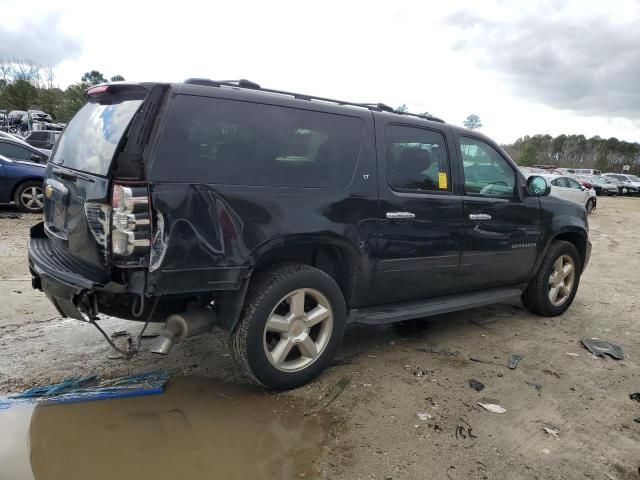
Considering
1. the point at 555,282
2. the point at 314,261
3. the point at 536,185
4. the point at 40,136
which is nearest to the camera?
the point at 314,261

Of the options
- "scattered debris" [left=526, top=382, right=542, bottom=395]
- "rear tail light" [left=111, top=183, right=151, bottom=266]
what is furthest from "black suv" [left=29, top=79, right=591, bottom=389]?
"scattered debris" [left=526, top=382, right=542, bottom=395]

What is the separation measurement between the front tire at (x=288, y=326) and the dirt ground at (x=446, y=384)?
195 mm

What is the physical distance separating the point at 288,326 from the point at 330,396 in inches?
22.6

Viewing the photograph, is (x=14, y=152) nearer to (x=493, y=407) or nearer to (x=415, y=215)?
(x=415, y=215)

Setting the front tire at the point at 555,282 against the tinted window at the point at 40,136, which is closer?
the front tire at the point at 555,282

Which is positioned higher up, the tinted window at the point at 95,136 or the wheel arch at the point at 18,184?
the tinted window at the point at 95,136

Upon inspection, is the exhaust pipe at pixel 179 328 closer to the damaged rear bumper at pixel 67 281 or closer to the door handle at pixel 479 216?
the damaged rear bumper at pixel 67 281

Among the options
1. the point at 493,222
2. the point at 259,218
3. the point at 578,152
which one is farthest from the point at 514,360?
the point at 578,152

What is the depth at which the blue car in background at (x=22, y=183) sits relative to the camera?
381 inches

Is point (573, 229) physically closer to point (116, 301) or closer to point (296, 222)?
point (296, 222)

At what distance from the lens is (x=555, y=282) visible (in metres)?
5.44

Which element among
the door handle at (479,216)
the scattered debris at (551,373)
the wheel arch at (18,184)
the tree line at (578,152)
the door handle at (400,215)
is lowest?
the scattered debris at (551,373)

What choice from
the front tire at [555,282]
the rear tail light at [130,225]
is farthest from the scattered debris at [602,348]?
the rear tail light at [130,225]

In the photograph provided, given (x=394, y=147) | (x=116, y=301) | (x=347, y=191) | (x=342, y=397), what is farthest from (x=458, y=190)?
(x=116, y=301)
